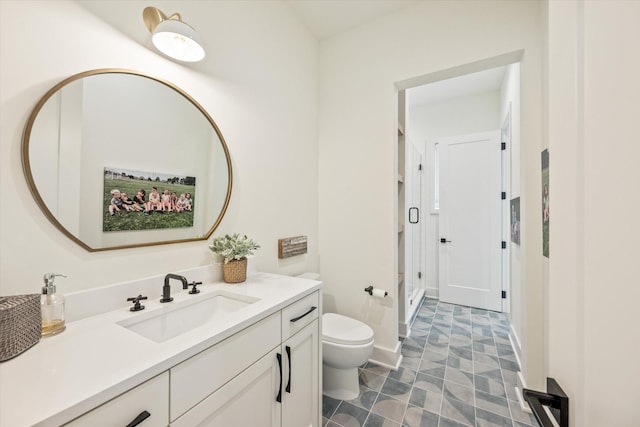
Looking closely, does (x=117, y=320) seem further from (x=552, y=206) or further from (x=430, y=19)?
(x=430, y=19)

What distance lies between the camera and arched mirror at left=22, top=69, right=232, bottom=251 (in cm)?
92

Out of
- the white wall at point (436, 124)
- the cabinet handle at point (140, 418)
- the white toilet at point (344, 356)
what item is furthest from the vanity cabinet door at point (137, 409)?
the white wall at point (436, 124)

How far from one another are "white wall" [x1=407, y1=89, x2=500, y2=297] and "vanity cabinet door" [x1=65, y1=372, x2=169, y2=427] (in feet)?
12.4

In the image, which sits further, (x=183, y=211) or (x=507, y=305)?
(x=507, y=305)

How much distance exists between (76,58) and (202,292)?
1.09 metres

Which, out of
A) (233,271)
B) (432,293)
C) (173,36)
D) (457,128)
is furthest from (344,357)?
(457,128)

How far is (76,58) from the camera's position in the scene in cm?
97

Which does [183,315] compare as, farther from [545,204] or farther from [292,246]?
[545,204]

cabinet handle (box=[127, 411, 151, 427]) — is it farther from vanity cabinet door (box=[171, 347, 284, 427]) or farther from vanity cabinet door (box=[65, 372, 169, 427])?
vanity cabinet door (box=[171, 347, 284, 427])

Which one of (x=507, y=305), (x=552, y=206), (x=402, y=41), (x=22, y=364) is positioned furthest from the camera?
(x=507, y=305)

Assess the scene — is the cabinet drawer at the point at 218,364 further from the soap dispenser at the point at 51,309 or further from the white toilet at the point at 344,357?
the white toilet at the point at 344,357

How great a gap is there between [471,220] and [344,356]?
267 cm

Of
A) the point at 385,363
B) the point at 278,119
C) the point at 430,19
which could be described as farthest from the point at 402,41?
the point at 385,363

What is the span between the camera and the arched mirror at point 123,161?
3.02ft
